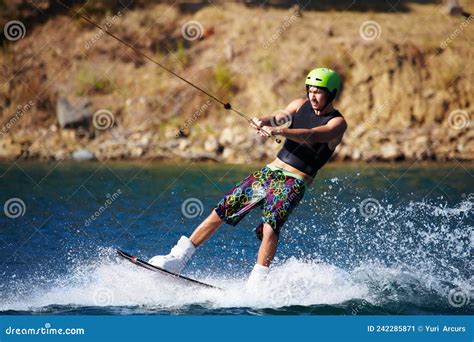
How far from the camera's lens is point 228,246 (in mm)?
11617

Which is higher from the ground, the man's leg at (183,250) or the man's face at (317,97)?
the man's face at (317,97)

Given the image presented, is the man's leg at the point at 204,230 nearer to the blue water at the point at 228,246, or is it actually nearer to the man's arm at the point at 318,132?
the blue water at the point at 228,246

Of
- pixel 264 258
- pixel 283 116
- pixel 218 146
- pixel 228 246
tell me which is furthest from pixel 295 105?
pixel 218 146

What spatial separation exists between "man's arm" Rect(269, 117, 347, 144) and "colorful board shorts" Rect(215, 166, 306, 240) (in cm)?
51

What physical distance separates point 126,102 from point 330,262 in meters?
15.1

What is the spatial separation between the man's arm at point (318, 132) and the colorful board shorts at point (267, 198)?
0.51 metres

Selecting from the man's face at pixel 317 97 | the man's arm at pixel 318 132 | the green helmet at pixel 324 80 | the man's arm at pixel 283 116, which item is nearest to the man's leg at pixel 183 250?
the man's arm at pixel 283 116

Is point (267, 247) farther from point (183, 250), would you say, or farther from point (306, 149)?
point (306, 149)

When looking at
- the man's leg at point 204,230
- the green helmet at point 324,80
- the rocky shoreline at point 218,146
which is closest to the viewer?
the green helmet at point 324,80

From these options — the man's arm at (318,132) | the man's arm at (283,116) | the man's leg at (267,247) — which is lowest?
the man's leg at (267,247)

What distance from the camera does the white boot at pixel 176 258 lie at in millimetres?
9023

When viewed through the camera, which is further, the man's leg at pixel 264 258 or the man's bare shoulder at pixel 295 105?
the man's bare shoulder at pixel 295 105

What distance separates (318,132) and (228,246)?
10.6ft

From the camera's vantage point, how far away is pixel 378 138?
23.1 meters
